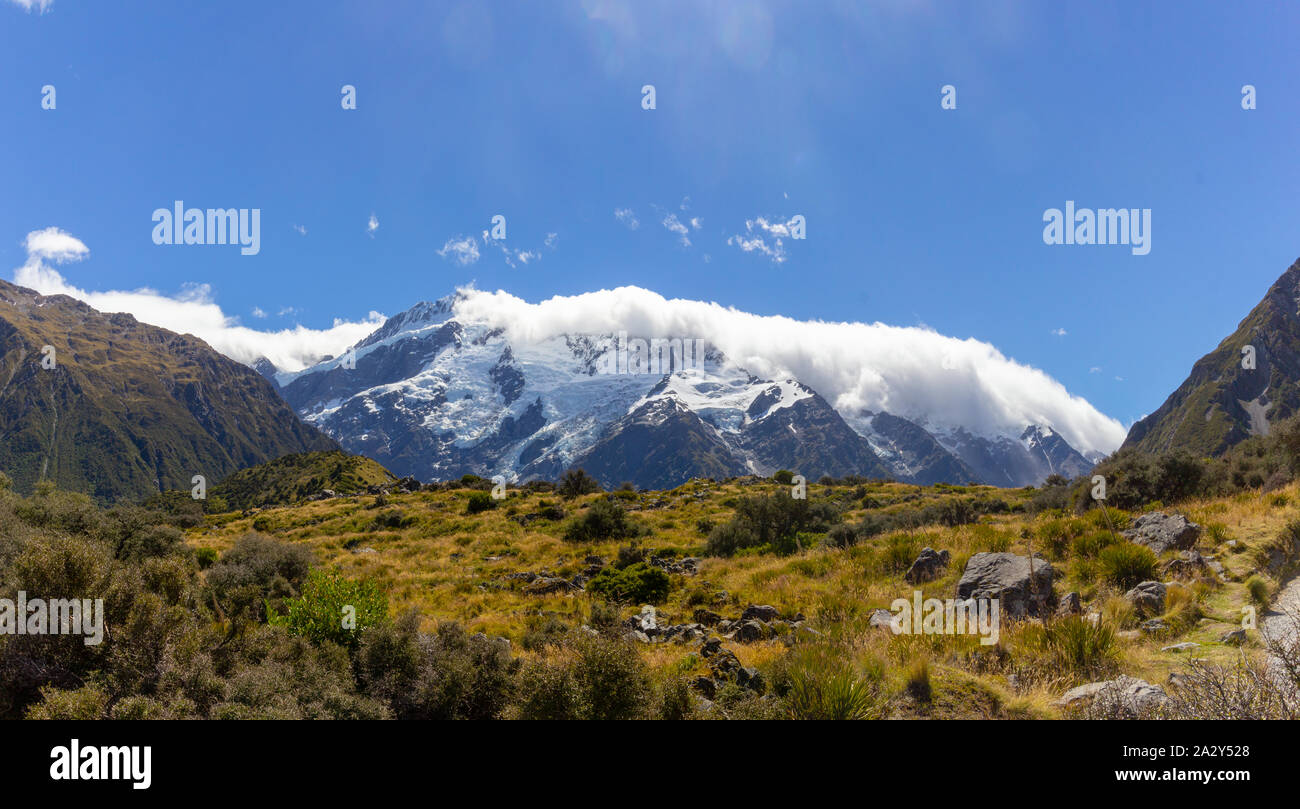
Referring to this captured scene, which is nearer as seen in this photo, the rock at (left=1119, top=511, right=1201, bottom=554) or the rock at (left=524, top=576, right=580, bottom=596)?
the rock at (left=1119, top=511, right=1201, bottom=554)

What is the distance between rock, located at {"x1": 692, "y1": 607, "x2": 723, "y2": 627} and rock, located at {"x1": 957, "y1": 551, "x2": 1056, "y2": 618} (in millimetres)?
A: 5914

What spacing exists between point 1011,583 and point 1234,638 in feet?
11.4

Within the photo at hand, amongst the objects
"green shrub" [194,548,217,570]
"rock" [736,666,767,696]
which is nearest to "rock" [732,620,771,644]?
"rock" [736,666,767,696]

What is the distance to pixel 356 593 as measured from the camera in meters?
12.4

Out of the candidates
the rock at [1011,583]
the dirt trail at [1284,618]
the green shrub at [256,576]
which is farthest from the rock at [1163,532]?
the green shrub at [256,576]

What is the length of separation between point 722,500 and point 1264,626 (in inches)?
1398

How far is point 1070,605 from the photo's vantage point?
36.6 feet

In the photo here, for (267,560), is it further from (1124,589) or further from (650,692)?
(1124,589)

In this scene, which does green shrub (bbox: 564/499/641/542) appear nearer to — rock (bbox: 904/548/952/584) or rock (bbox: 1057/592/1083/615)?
rock (bbox: 904/548/952/584)

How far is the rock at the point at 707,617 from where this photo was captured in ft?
50.9

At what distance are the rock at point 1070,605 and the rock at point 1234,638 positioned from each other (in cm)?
213

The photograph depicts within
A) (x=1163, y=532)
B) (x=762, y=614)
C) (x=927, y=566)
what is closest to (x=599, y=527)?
(x=762, y=614)

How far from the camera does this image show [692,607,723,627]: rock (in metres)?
15.5
